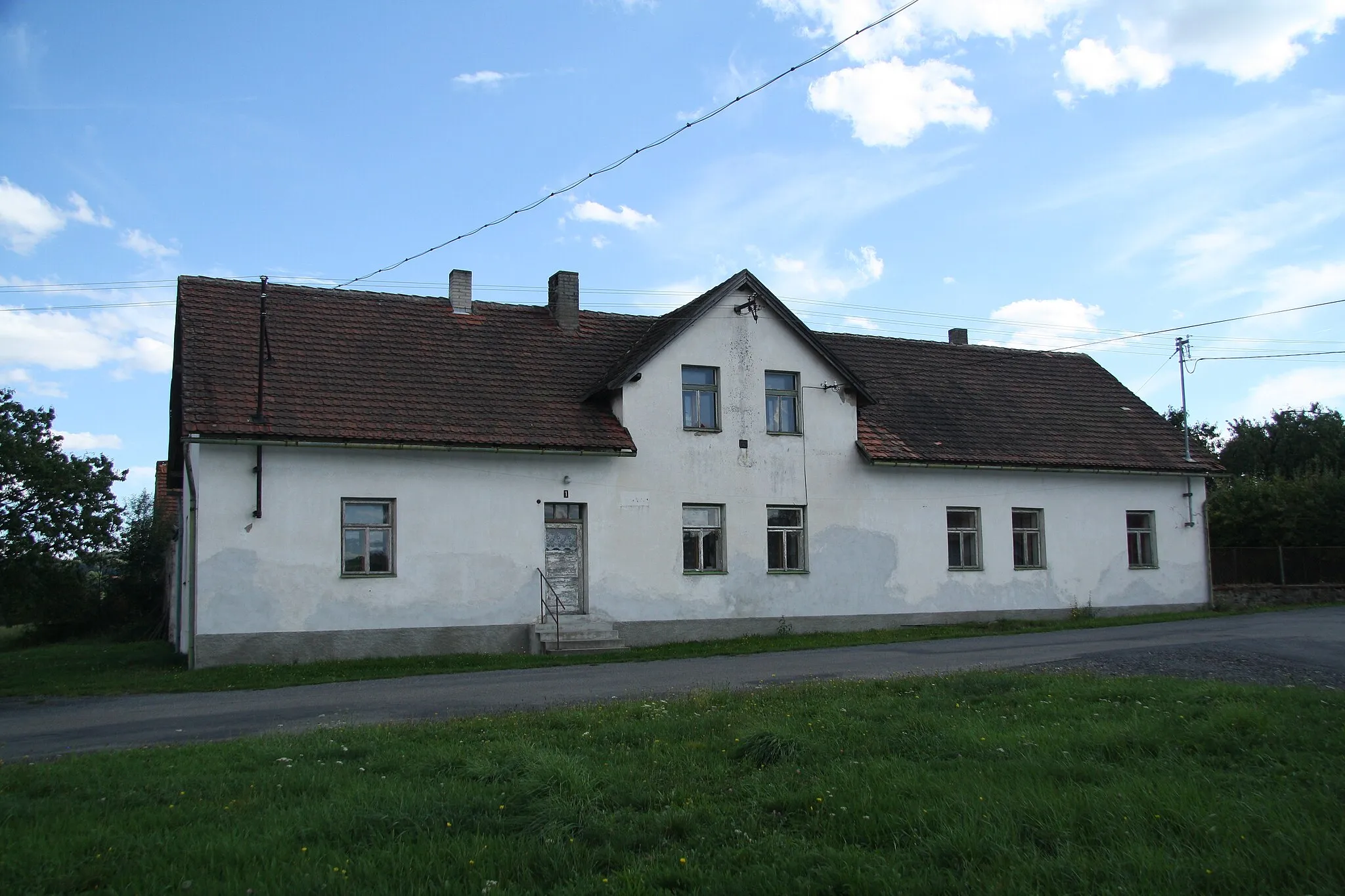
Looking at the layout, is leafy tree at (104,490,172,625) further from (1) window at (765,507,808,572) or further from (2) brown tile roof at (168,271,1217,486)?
(1) window at (765,507,808,572)

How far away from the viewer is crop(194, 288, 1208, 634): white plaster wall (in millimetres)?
19391

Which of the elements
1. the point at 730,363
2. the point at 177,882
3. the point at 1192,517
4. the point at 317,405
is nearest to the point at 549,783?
the point at 177,882

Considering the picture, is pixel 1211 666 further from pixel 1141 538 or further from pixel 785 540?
pixel 1141 538

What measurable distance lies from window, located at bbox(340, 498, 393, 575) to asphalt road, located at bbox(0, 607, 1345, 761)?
4197 millimetres

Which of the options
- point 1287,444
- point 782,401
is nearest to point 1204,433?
point 1287,444

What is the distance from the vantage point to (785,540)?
23.9m

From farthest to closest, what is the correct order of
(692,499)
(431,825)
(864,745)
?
(692,499), (864,745), (431,825)

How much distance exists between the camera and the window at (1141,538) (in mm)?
27734

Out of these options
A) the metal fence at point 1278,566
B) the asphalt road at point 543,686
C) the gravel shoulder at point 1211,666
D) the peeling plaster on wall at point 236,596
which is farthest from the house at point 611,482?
the gravel shoulder at point 1211,666

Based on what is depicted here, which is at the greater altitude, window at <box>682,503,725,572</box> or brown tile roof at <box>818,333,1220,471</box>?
brown tile roof at <box>818,333,1220,471</box>

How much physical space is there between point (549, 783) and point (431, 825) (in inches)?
40.2

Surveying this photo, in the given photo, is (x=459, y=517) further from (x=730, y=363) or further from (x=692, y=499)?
(x=730, y=363)

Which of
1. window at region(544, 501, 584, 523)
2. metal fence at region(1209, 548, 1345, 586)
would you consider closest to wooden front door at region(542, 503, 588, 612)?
window at region(544, 501, 584, 523)

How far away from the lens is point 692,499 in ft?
75.2
